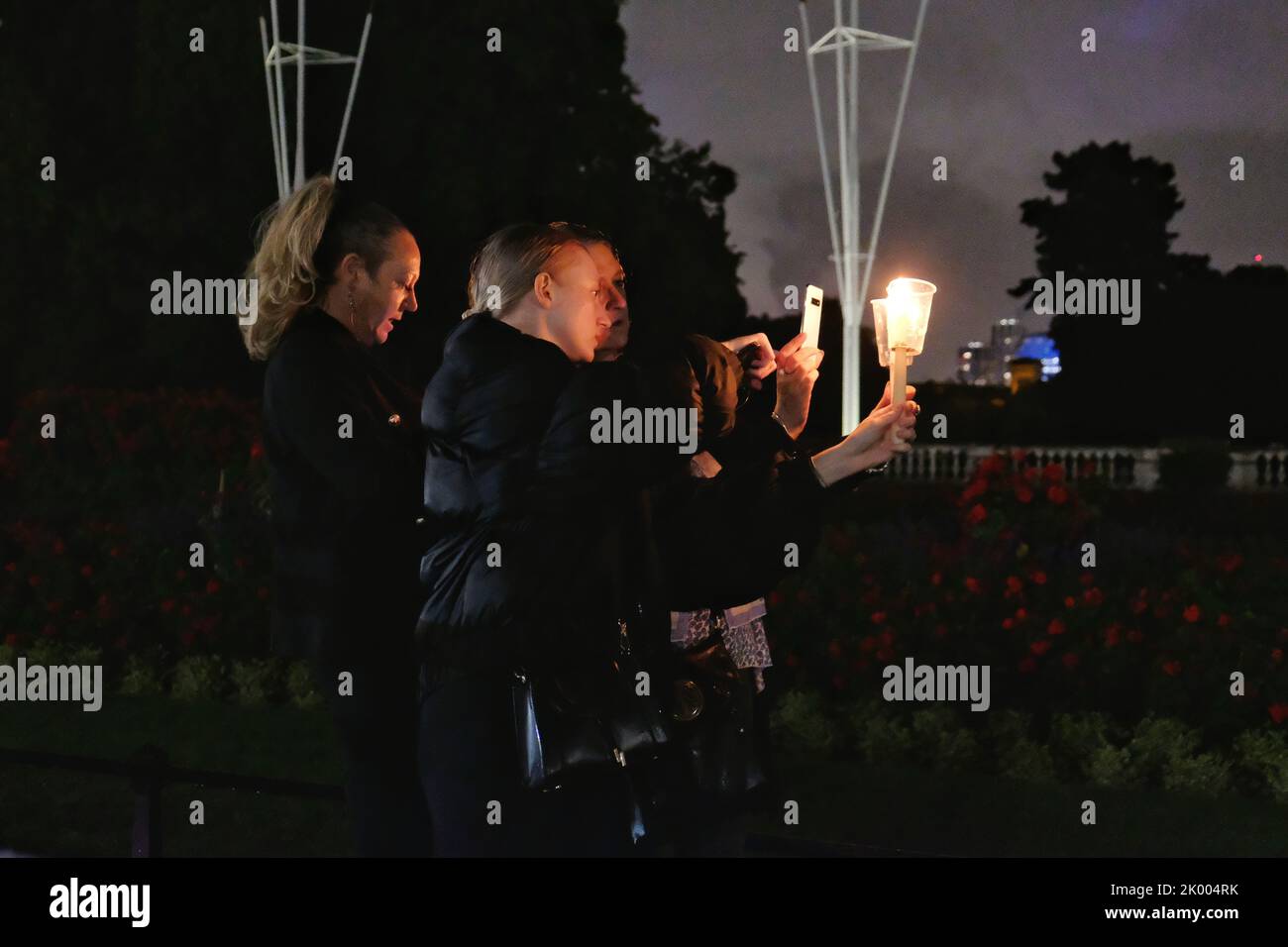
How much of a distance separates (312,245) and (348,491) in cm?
58

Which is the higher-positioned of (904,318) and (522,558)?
(904,318)

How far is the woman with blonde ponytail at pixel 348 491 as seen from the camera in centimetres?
323

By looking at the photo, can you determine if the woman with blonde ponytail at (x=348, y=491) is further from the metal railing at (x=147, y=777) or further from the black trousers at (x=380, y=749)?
the metal railing at (x=147, y=777)

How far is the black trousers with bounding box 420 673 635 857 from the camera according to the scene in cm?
267

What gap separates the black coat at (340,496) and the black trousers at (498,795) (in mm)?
585

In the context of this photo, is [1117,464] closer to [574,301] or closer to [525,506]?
[574,301]

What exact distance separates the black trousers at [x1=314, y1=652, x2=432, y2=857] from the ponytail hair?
0.81 m

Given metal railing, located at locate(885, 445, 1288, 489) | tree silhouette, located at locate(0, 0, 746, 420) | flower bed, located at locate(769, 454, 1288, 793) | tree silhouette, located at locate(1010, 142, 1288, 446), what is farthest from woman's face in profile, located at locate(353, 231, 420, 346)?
tree silhouette, located at locate(1010, 142, 1288, 446)

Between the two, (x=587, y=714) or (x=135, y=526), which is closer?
(x=587, y=714)

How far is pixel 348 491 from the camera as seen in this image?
10.5ft

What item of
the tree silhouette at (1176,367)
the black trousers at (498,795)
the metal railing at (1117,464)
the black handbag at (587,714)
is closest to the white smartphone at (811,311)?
the black handbag at (587,714)

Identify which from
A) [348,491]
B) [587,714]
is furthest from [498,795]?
[348,491]

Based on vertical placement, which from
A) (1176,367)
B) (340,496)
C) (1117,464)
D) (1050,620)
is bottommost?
(1050,620)
